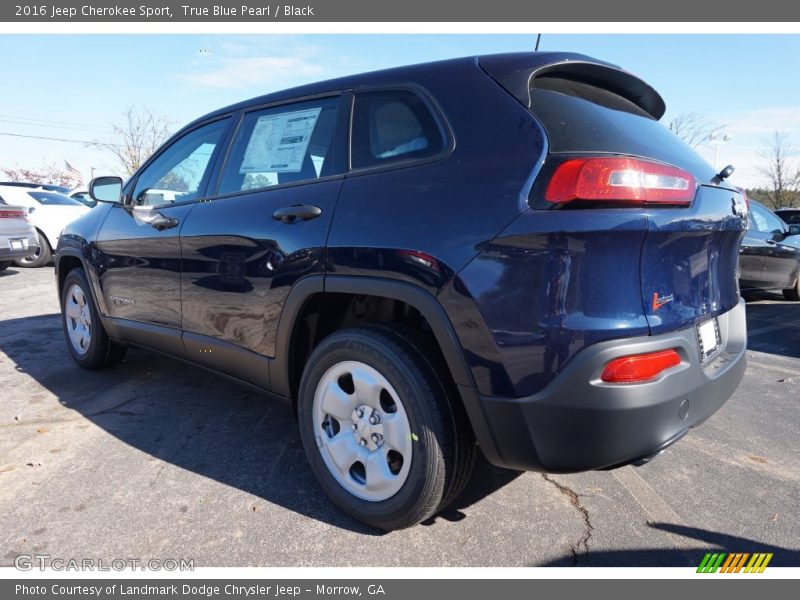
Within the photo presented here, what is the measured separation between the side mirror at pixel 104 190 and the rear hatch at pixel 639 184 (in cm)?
303

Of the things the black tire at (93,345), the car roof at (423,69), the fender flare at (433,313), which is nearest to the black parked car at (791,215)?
the car roof at (423,69)

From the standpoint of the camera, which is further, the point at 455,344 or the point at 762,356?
the point at 762,356

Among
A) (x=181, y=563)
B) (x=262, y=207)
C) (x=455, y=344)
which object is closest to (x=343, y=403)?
(x=455, y=344)

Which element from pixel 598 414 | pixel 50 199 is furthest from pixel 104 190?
pixel 50 199

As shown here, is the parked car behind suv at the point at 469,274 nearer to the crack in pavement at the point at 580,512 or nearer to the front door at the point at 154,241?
the front door at the point at 154,241

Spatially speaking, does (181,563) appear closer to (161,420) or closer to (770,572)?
(161,420)

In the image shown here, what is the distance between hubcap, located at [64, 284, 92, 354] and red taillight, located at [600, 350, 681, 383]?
3.87 m

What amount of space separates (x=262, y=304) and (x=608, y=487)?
1875mm

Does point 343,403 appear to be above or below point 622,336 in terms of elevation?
below

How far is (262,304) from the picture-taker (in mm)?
2617

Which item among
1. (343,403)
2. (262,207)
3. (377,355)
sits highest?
(262,207)

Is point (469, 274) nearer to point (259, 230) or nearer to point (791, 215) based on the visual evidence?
point (259, 230)

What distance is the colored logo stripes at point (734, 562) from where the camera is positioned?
206 centimetres

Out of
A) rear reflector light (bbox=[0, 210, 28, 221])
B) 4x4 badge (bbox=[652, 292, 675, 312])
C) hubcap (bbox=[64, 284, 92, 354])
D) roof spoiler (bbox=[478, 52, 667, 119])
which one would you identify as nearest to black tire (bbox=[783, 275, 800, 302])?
roof spoiler (bbox=[478, 52, 667, 119])
